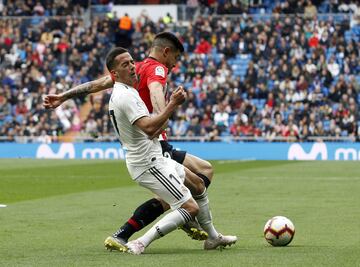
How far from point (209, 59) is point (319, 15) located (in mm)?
5375

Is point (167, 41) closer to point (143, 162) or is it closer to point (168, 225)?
point (143, 162)

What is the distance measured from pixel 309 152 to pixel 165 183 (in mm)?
27692

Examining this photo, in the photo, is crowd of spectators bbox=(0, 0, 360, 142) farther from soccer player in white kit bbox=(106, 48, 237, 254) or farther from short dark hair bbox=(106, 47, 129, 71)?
short dark hair bbox=(106, 47, 129, 71)

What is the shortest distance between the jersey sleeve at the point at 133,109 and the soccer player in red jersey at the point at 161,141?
0.26 meters

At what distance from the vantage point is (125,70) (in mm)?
9922

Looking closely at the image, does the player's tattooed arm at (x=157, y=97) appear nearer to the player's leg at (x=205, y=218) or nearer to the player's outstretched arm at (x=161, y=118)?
the player's outstretched arm at (x=161, y=118)

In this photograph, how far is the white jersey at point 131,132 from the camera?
31.9 feet

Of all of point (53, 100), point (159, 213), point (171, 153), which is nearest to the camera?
point (159, 213)

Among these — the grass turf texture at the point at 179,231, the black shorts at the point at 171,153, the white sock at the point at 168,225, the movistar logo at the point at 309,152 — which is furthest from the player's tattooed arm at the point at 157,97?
the movistar logo at the point at 309,152

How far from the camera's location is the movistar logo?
121 feet

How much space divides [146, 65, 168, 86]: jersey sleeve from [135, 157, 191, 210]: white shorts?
81 centimetres

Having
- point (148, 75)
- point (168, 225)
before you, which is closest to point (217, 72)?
point (148, 75)

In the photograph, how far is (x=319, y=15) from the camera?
44.1 meters

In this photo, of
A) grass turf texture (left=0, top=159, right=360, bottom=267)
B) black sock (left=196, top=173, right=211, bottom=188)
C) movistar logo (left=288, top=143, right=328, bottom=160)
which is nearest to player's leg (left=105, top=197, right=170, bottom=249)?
grass turf texture (left=0, top=159, right=360, bottom=267)
